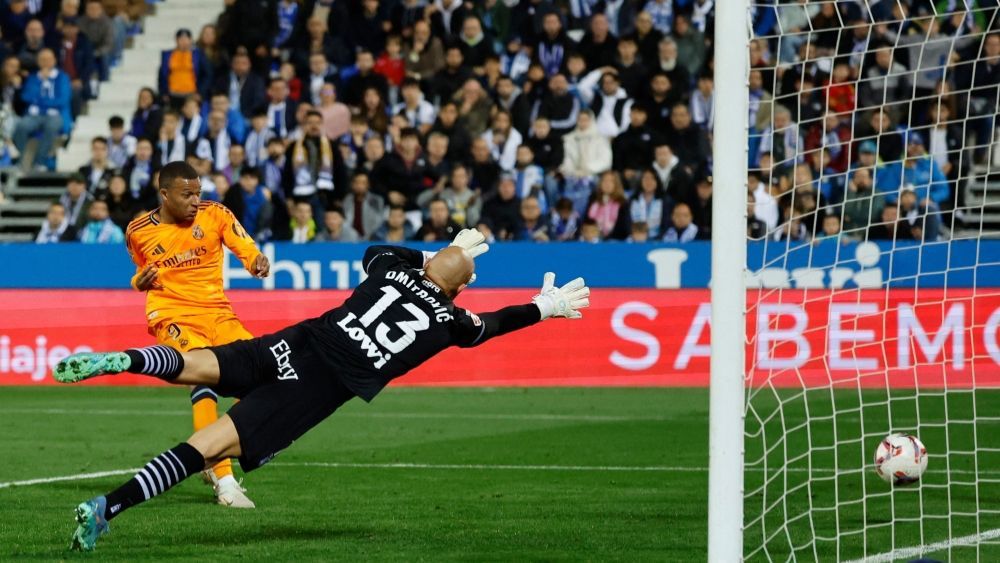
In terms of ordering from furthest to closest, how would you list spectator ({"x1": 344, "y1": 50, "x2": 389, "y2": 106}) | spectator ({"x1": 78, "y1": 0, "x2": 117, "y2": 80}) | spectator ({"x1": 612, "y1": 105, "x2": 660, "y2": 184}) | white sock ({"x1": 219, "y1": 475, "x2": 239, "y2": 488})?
1. spectator ({"x1": 78, "y1": 0, "x2": 117, "y2": 80})
2. spectator ({"x1": 344, "y1": 50, "x2": 389, "y2": 106})
3. spectator ({"x1": 612, "y1": 105, "x2": 660, "y2": 184})
4. white sock ({"x1": 219, "y1": 475, "x2": 239, "y2": 488})

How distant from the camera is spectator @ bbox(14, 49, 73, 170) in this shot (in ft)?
78.7

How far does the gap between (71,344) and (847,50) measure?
33.5ft

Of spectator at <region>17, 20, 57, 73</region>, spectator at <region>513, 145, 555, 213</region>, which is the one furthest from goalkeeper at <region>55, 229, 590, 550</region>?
spectator at <region>17, 20, 57, 73</region>

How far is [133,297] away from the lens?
18.0 m

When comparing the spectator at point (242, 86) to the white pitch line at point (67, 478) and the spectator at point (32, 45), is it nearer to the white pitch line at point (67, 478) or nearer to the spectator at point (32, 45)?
the spectator at point (32, 45)

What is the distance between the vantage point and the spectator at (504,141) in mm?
21219

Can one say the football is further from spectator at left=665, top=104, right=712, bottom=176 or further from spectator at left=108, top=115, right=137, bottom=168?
spectator at left=108, top=115, right=137, bottom=168

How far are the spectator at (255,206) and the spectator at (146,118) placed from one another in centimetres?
237

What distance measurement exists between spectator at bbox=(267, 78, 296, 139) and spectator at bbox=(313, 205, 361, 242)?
95.3 inches

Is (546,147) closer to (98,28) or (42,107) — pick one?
(42,107)

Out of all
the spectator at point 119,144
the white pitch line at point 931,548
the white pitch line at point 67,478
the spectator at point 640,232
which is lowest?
the white pitch line at point 67,478

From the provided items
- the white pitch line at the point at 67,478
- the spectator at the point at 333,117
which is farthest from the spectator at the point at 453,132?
the white pitch line at the point at 67,478

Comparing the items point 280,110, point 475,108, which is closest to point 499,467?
point 475,108

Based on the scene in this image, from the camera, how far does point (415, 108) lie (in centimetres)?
2209
